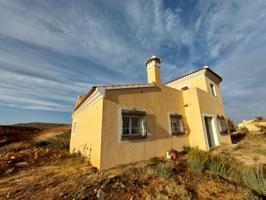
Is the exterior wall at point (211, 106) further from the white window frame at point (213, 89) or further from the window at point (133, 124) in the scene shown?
the window at point (133, 124)

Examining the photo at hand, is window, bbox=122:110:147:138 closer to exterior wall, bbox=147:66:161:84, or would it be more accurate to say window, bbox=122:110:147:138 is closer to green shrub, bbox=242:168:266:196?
exterior wall, bbox=147:66:161:84

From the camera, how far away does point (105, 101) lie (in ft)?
22.3

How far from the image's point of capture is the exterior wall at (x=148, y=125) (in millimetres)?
6617

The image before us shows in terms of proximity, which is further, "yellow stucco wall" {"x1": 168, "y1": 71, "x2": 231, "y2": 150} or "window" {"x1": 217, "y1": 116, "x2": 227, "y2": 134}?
"window" {"x1": 217, "y1": 116, "x2": 227, "y2": 134}

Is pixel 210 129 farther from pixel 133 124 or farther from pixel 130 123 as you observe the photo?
pixel 130 123

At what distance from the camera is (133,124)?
302 inches

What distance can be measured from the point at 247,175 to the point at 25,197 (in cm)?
760

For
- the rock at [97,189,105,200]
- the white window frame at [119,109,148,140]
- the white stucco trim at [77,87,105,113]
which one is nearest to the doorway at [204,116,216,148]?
the white window frame at [119,109,148,140]

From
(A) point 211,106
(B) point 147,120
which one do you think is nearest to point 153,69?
(B) point 147,120

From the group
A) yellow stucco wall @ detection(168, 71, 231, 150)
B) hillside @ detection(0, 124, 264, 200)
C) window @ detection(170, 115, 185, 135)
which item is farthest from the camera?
yellow stucco wall @ detection(168, 71, 231, 150)

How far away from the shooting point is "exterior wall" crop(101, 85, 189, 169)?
21.7ft

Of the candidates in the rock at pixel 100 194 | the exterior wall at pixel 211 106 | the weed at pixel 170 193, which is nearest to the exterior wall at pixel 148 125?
the exterior wall at pixel 211 106

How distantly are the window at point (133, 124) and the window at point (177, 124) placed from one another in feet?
9.04

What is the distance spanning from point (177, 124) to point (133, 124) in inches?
156
